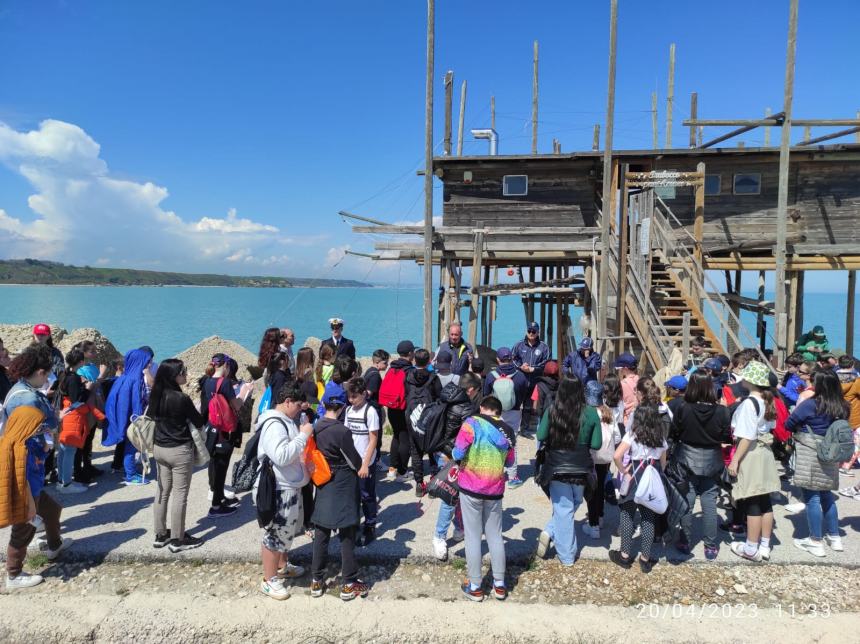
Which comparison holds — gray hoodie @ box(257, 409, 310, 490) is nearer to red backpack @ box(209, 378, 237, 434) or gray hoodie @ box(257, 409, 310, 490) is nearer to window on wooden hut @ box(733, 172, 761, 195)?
red backpack @ box(209, 378, 237, 434)

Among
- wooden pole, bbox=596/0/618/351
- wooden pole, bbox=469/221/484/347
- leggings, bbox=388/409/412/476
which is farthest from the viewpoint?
wooden pole, bbox=469/221/484/347

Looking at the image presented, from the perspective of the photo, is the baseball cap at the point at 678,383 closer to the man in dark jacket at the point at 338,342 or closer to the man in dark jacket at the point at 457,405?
the man in dark jacket at the point at 457,405

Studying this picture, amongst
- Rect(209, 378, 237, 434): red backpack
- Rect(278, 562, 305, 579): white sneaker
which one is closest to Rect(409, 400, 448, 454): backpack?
Rect(278, 562, 305, 579): white sneaker

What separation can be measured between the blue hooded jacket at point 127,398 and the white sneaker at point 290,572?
3583 millimetres

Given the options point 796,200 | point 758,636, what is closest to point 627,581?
point 758,636

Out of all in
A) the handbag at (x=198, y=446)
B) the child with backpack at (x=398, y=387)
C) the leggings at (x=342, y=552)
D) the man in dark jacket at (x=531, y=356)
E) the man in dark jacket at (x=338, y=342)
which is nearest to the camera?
the leggings at (x=342, y=552)

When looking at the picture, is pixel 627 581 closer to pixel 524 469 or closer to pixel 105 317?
pixel 524 469

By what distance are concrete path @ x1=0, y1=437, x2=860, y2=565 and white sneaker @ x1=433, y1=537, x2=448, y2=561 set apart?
0.42ft

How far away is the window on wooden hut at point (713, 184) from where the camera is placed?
16.8 m

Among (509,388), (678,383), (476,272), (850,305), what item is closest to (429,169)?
(476,272)

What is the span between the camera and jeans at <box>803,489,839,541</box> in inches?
212

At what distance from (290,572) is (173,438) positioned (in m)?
1.75

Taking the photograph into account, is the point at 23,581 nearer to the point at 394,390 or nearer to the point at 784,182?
the point at 394,390

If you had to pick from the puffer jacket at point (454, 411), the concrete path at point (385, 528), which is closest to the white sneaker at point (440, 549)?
the concrete path at point (385, 528)
